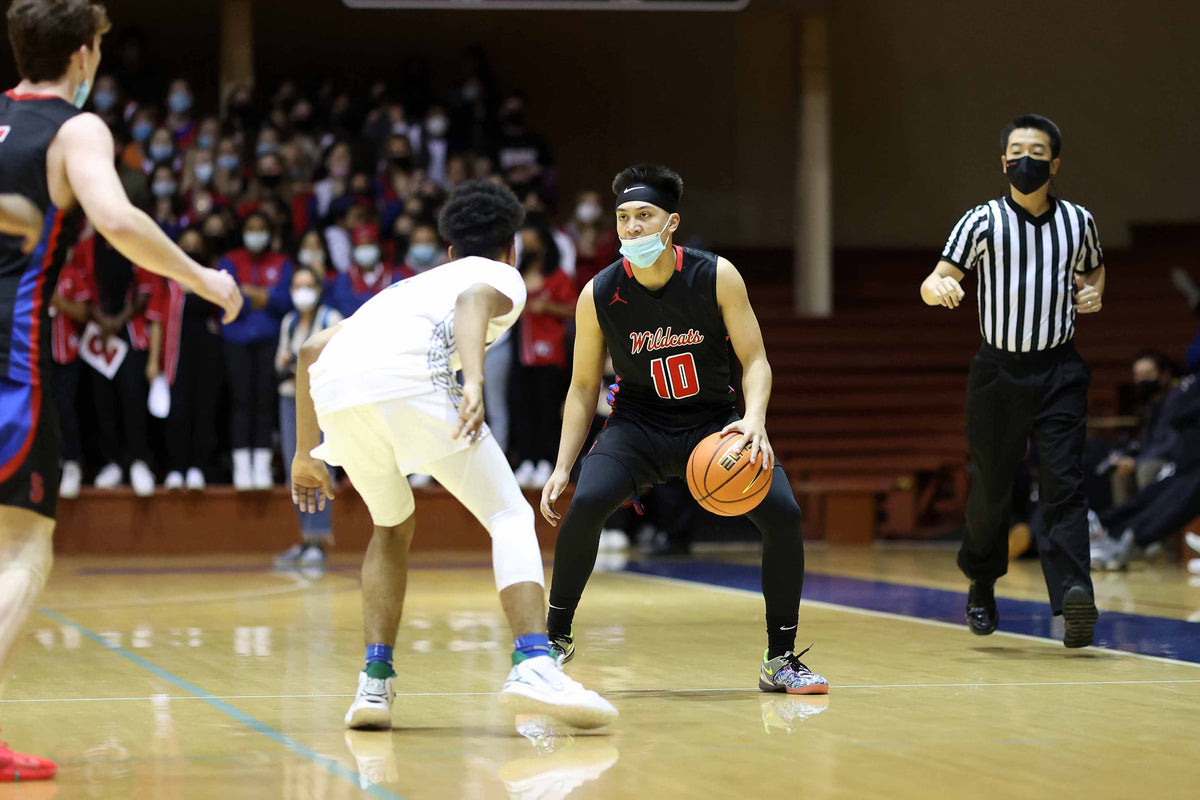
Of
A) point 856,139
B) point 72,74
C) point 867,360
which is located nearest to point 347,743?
point 72,74

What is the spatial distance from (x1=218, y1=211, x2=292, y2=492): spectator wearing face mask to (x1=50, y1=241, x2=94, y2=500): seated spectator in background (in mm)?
1064

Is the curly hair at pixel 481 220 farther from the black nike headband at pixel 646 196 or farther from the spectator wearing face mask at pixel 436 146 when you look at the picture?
the spectator wearing face mask at pixel 436 146

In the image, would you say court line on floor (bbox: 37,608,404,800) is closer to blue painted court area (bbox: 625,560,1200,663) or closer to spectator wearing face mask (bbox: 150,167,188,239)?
blue painted court area (bbox: 625,560,1200,663)

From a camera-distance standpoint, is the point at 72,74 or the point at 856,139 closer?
the point at 72,74

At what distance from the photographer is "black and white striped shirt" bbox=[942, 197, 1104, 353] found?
6.51 meters

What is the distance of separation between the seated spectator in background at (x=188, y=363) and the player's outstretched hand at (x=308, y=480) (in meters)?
7.74

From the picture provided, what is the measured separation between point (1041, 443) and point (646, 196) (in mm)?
2169

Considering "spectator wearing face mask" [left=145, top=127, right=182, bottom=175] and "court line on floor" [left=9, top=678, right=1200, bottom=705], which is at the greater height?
"spectator wearing face mask" [left=145, top=127, right=182, bottom=175]

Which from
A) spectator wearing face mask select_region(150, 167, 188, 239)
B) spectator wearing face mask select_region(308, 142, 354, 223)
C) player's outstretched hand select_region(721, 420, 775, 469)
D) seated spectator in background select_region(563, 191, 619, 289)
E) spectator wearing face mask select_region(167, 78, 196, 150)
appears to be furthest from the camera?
seated spectator in background select_region(563, 191, 619, 289)

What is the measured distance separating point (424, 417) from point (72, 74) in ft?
4.14

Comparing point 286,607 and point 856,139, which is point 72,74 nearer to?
point 286,607

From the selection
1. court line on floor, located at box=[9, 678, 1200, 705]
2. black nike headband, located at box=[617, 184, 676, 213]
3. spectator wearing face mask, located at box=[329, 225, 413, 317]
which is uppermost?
spectator wearing face mask, located at box=[329, 225, 413, 317]

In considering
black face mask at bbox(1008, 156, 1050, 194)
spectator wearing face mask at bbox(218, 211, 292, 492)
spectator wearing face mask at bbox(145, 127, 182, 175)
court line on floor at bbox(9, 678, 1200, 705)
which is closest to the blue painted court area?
court line on floor at bbox(9, 678, 1200, 705)

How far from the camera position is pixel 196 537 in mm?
12914
